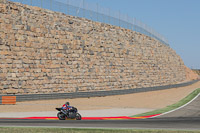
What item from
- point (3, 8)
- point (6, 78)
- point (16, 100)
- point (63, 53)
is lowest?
point (16, 100)

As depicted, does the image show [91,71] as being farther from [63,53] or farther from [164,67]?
[164,67]

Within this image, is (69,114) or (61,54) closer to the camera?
(69,114)

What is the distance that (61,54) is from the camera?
102ft

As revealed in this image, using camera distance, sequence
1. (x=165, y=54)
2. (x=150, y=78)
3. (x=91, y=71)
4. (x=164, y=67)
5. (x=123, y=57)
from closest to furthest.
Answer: (x=91, y=71), (x=123, y=57), (x=150, y=78), (x=164, y=67), (x=165, y=54)

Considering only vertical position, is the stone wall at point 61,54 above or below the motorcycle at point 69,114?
above

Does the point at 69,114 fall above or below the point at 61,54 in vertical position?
below

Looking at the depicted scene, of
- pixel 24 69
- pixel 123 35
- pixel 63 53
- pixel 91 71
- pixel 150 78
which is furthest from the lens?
pixel 150 78

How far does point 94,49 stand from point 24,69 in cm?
Answer: 1045

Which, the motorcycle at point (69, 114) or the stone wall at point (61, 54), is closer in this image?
the motorcycle at point (69, 114)

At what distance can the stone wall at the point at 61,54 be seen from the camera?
26859 mm

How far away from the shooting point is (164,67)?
177 ft

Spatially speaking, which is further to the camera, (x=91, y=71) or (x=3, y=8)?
(x=91, y=71)

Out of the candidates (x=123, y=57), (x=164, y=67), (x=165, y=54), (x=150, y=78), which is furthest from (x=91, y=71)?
(x=165, y=54)

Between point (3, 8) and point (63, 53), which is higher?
point (3, 8)
